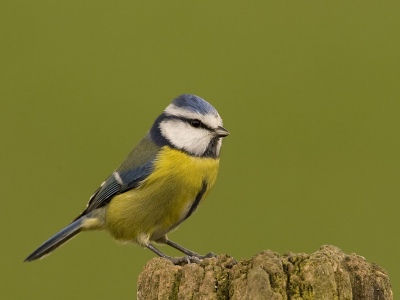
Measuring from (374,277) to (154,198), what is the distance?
146 cm

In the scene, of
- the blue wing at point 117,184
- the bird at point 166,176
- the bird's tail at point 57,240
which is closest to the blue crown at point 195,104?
the bird at point 166,176

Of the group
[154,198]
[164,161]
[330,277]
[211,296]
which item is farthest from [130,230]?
[330,277]

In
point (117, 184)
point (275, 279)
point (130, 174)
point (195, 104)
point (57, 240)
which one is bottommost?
point (57, 240)

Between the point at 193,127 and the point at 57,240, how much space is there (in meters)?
1.22

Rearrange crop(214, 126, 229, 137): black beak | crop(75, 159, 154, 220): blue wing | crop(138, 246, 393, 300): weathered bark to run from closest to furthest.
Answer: crop(138, 246, 393, 300): weathered bark
crop(214, 126, 229, 137): black beak
crop(75, 159, 154, 220): blue wing

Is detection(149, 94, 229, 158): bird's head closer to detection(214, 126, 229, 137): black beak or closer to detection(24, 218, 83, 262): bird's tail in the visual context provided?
detection(214, 126, 229, 137): black beak

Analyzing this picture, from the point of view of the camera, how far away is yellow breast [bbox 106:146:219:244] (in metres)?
3.07

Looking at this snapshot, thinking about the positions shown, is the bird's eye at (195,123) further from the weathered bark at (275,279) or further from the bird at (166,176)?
the weathered bark at (275,279)

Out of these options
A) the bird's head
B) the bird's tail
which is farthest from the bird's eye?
the bird's tail

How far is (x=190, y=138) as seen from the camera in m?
3.11

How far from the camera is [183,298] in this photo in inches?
79.4

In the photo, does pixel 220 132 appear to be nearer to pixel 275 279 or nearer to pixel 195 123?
pixel 195 123

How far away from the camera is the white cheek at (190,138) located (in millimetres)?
3092

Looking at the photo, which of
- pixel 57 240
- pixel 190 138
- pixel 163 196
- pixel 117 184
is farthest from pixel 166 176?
pixel 57 240
